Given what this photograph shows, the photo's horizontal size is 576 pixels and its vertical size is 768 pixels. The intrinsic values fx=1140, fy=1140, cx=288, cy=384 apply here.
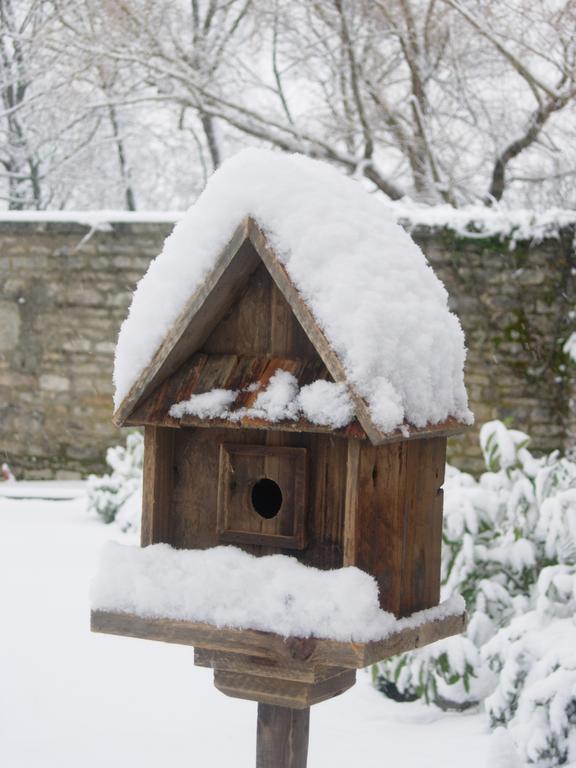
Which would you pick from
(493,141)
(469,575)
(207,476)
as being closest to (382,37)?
(493,141)

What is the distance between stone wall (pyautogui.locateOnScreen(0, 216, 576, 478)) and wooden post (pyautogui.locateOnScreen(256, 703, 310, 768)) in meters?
5.23

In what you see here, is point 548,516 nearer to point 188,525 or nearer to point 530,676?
point 530,676

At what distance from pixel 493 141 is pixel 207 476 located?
7.95m

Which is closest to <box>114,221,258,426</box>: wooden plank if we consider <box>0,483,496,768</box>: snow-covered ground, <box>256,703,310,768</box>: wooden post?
<box>256,703,310,768</box>: wooden post

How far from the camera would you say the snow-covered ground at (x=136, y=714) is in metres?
4.17

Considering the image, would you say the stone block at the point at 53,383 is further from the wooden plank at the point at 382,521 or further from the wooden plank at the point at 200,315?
the wooden plank at the point at 382,521

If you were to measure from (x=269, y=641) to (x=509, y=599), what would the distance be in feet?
8.18

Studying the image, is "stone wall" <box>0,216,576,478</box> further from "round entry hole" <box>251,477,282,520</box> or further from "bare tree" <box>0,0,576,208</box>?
"round entry hole" <box>251,477,282,520</box>

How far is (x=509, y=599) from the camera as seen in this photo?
4.29 metres

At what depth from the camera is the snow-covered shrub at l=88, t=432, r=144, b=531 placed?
6820mm

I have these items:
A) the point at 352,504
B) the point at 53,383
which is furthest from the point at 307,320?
the point at 53,383

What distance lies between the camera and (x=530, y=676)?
12.3 ft

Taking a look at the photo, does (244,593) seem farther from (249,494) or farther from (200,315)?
(200,315)

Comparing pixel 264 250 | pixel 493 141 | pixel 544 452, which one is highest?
pixel 493 141
